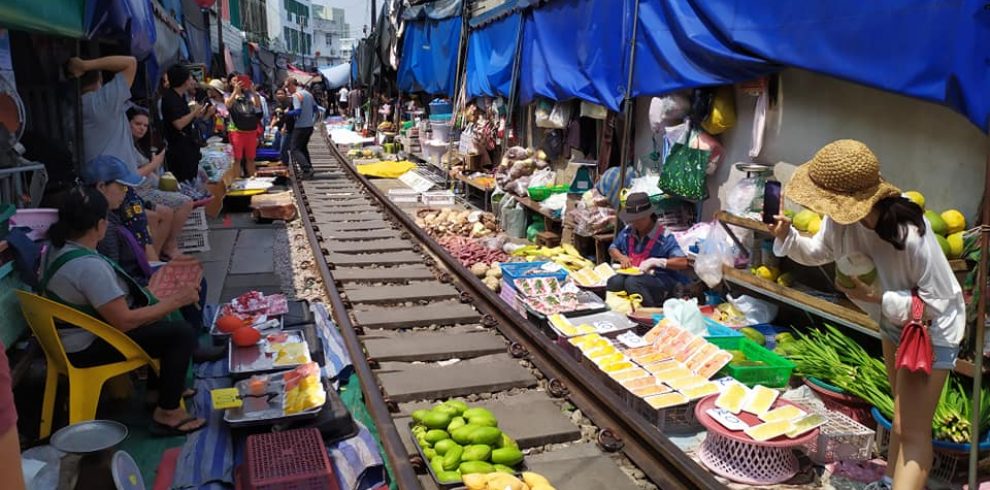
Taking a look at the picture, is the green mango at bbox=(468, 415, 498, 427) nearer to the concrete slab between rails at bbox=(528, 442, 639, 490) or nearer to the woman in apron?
the concrete slab between rails at bbox=(528, 442, 639, 490)

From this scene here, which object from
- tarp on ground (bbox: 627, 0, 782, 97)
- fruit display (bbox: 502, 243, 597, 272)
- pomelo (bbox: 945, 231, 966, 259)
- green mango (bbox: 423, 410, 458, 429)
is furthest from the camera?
fruit display (bbox: 502, 243, 597, 272)

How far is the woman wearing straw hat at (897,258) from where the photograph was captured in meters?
3.26

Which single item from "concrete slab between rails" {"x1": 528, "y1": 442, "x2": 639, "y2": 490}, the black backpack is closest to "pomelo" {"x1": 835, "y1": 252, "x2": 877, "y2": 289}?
"concrete slab between rails" {"x1": 528, "y1": 442, "x2": 639, "y2": 490}

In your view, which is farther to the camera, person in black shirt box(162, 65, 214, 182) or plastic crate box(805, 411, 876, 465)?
person in black shirt box(162, 65, 214, 182)

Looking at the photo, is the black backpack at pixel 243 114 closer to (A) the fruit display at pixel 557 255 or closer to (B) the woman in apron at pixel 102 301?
(A) the fruit display at pixel 557 255

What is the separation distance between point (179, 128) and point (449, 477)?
280 inches

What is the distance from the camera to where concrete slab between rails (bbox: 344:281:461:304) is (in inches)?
281

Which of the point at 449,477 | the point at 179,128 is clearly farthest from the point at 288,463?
the point at 179,128

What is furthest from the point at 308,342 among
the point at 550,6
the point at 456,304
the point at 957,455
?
the point at 550,6

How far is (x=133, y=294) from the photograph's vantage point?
4.29 meters

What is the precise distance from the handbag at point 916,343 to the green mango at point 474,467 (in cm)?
206

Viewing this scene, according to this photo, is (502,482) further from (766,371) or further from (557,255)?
(557,255)

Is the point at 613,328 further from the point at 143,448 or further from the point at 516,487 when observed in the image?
the point at 143,448

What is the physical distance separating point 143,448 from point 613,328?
347 centimetres
